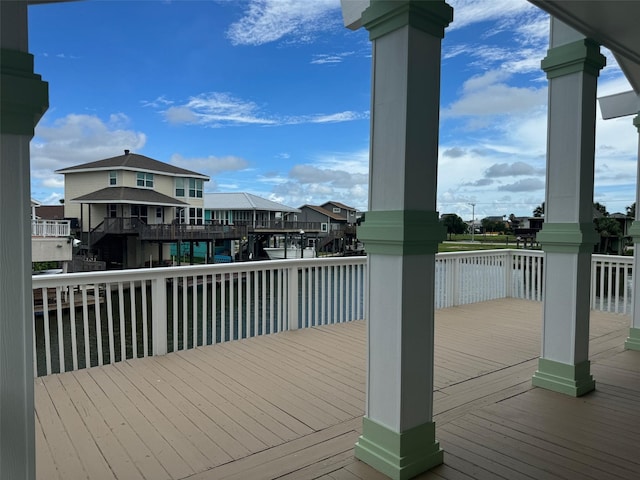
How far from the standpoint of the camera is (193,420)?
2594 mm

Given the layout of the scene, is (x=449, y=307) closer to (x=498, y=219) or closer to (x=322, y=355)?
(x=322, y=355)

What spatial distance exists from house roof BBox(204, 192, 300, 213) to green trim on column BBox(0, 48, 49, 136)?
88.6 ft

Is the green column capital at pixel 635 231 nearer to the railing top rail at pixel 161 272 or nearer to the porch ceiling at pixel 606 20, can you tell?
the porch ceiling at pixel 606 20

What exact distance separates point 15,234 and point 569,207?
327 centimetres

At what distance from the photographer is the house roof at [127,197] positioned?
19.8 m

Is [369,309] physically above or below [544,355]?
above

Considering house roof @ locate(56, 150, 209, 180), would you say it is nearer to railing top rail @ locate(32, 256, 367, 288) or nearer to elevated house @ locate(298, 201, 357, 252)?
elevated house @ locate(298, 201, 357, 252)

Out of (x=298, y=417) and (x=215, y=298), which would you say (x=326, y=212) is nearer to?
(x=215, y=298)

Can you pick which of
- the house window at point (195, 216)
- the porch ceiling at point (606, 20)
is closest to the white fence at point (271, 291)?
the porch ceiling at point (606, 20)

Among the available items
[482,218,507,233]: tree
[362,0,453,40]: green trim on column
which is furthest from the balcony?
A: [482,218,507,233]: tree

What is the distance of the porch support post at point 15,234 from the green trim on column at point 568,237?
312cm

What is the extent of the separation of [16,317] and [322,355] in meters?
3.06

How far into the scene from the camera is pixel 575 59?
9.39 feet

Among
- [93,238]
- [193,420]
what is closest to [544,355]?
[193,420]
